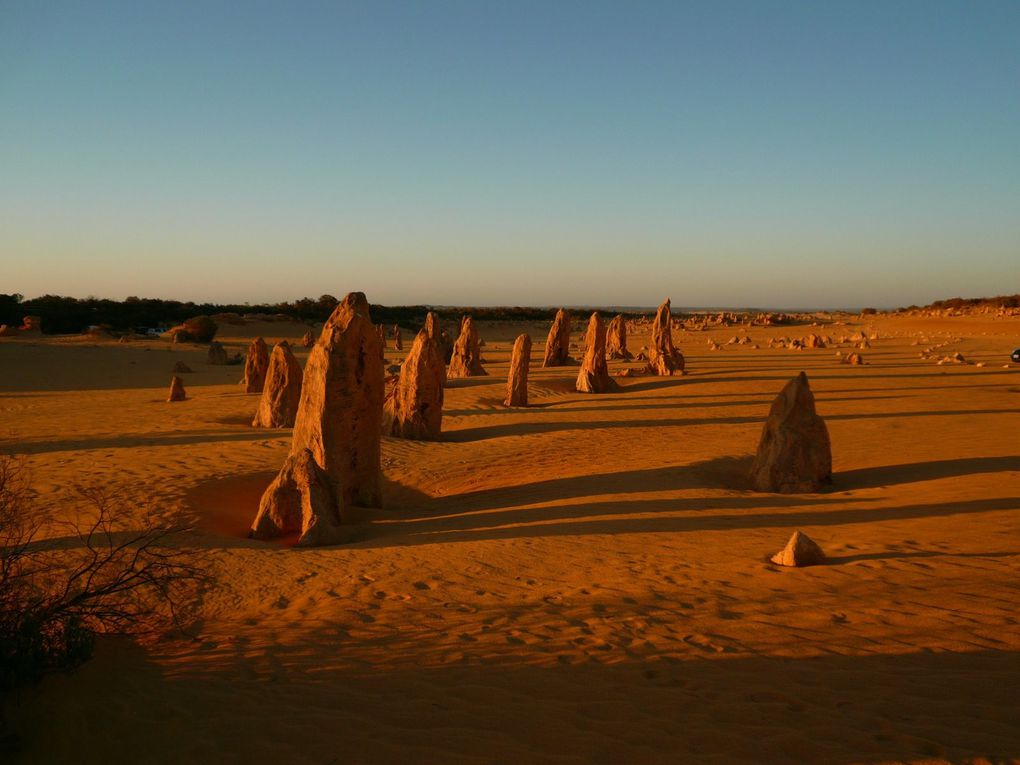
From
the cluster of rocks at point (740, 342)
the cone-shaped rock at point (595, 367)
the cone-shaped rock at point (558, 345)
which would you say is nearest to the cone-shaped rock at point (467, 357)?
→ the cone-shaped rock at point (558, 345)

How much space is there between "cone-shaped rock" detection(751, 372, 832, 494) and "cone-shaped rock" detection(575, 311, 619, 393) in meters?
11.2

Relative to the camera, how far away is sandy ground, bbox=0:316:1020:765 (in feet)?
12.2

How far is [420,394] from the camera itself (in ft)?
44.9

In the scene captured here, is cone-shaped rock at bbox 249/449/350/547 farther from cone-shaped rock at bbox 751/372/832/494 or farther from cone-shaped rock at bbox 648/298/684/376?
cone-shaped rock at bbox 648/298/684/376

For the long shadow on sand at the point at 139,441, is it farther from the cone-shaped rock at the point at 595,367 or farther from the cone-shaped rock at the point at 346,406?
the cone-shaped rock at the point at 595,367

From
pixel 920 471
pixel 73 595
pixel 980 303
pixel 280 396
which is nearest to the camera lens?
pixel 73 595

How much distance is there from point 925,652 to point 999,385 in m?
21.0

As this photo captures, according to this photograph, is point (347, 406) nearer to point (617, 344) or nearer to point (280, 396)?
point (280, 396)

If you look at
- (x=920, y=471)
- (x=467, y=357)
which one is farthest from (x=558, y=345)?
(x=920, y=471)

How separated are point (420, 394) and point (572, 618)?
8.66 metres

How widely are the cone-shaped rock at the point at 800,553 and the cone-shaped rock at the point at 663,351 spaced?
1968cm

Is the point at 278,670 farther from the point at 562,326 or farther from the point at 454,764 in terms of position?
the point at 562,326

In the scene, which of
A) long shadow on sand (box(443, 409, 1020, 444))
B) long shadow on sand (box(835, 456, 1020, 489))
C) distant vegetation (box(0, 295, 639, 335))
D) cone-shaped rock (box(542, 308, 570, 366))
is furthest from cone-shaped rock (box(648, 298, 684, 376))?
distant vegetation (box(0, 295, 639, 335))

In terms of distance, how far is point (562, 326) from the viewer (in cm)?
2822
